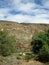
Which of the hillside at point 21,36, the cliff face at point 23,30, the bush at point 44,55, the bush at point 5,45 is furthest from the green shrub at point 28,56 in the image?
the cliff face at point 23,30

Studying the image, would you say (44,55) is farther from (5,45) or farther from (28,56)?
(5,45)

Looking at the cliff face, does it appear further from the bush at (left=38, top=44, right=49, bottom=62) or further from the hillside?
the bush at (left=38, top=44, right=49, bottom=62)

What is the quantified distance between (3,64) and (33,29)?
813 inches

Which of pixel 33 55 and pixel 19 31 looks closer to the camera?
pixel 33 55

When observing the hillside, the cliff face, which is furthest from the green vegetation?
the cliff face

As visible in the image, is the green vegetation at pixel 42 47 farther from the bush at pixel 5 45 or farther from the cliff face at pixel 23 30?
the cliff face at pixel 23 30

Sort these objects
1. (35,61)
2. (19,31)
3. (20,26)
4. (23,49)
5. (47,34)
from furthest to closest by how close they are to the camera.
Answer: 1. (20,26)
2. (19,31)
3. (23,49)
4. (47,34)
5. (35,61)

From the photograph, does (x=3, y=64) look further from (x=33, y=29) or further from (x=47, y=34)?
(x=33, y=29)

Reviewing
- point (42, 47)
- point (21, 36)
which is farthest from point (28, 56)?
point (21, 36)

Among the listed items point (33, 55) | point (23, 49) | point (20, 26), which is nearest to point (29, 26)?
point (20, 26)

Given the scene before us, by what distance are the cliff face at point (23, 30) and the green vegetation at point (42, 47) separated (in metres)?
5.26

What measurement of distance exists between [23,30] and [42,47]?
14775 mm

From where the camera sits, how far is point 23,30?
1692 inches

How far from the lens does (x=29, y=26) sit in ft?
149
